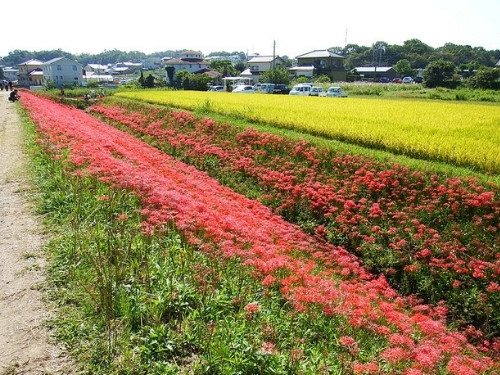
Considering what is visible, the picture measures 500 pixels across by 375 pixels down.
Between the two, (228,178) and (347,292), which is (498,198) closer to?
(347,292)

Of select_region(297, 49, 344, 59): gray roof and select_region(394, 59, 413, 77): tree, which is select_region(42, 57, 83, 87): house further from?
select_region(394, 59, 413, 77): tree

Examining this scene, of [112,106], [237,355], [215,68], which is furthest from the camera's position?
[215,68]

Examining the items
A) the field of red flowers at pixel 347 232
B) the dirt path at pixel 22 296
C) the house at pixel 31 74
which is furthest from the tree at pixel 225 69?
the dirt path at pixel 22 296

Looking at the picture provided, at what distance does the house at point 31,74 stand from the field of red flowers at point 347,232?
103 metres

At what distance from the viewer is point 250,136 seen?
1741cm

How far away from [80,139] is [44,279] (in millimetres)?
10312

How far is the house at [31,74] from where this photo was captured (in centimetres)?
10319

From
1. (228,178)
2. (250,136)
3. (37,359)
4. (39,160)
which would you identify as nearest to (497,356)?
(37,359)

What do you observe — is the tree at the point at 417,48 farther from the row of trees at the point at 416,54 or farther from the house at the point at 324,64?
the house at the point at 324,64

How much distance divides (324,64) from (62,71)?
58.4 m

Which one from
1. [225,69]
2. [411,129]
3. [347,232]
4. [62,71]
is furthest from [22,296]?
[62,71]

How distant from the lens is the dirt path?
15.6 ft

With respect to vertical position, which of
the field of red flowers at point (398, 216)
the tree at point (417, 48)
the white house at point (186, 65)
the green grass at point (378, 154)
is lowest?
the field of red flowers at point (398, 216)

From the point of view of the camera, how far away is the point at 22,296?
6.04m
